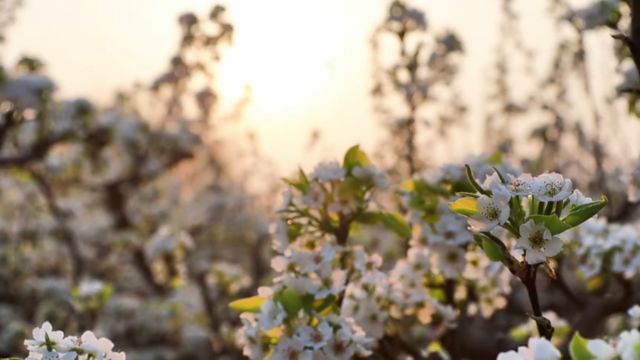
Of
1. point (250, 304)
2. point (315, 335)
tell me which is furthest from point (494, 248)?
point (250, 304)

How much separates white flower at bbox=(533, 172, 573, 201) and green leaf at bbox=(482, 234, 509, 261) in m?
0.15

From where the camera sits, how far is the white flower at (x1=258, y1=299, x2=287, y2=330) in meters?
2.36

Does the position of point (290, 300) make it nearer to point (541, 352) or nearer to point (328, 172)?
point (328, 172)

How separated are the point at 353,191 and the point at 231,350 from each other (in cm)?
553

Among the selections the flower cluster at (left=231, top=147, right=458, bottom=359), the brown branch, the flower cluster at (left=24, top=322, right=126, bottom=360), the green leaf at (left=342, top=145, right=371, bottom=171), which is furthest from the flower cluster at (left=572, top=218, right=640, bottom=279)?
the brown branch

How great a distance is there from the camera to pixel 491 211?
1.67 m

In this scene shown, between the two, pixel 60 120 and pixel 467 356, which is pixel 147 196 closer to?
pixel 60 120

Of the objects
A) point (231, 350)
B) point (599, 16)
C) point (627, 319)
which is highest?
point (231, 350)

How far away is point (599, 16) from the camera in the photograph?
10.5 ft

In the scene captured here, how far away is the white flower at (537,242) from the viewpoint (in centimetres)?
165

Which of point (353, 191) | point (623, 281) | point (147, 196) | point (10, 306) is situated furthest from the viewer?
point (147, 196)

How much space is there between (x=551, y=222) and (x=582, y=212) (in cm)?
8

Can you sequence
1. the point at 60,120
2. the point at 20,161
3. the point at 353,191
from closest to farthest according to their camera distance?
the point at 353,191
the point at 20,161
the point at 60,120

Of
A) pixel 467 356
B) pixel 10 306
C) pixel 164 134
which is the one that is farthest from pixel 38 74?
pixel 467 356
